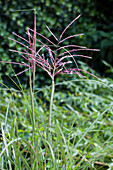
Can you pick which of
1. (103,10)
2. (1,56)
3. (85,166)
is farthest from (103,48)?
(85,166)

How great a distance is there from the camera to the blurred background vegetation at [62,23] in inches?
93.0

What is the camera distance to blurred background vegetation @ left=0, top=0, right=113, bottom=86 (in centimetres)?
236

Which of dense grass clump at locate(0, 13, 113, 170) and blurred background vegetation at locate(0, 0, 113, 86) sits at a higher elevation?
blurred background vegetation at locate(0, 0, 113, 86)

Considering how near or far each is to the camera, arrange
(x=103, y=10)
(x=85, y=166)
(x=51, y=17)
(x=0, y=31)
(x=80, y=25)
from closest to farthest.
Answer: (x=85, y=166)
(x=0, y=31)
(x=51, y=17)
(x=80, y=25)
(x=103, y=10)

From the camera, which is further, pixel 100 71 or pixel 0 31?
pixel 100 71

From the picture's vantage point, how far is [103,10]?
3002mm

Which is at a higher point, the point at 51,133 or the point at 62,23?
the point at 62,23

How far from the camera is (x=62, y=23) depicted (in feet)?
8.52

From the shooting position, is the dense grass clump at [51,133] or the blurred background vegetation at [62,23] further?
the blurred background vegetation at [62,23]

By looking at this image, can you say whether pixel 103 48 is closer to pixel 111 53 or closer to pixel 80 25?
pixel 111 53

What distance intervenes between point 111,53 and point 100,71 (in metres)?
0.30

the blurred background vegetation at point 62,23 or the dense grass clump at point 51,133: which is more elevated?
the blurred background vegetation at point 62,23

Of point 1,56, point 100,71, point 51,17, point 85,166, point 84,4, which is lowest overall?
point 85,166

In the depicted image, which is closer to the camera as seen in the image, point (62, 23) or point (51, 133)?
point (51, 133)
